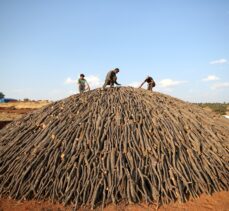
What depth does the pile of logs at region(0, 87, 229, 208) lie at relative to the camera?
5.50 meters

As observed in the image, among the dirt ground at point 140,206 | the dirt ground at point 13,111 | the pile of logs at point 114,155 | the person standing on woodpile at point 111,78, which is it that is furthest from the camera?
the dirt ground at point 13,111

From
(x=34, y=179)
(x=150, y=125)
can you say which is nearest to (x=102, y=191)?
(x=34, y=179)

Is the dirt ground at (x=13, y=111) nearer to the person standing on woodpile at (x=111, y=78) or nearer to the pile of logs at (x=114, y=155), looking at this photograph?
the person standing on woodpile at (x=111, y=78)

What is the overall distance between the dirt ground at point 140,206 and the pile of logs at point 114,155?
0.43ft

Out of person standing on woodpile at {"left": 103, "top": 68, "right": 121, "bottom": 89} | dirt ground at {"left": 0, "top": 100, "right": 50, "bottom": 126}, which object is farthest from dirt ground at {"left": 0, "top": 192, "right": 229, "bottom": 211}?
dirt ground at {"left": 0, "top": 100, "right": 50, "bottom": 126}

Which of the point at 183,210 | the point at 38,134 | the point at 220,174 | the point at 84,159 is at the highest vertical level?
the point at 38,134

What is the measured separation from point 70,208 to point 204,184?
3104 millimetres

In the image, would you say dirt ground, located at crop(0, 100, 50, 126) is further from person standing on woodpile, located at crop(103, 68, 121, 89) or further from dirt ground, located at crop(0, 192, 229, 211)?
dirt ground, located at crop(0, 192, 229, 211)

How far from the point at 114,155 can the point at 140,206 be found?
1.23 metres

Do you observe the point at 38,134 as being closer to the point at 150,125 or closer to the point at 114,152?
the point at 114,152

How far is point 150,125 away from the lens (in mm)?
6578

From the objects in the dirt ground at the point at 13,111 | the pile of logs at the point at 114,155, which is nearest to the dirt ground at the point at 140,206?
the pile of logs at the point at 114,155

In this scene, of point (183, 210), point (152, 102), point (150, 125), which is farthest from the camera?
point (152, 102)

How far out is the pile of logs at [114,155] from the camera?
18.0ft
